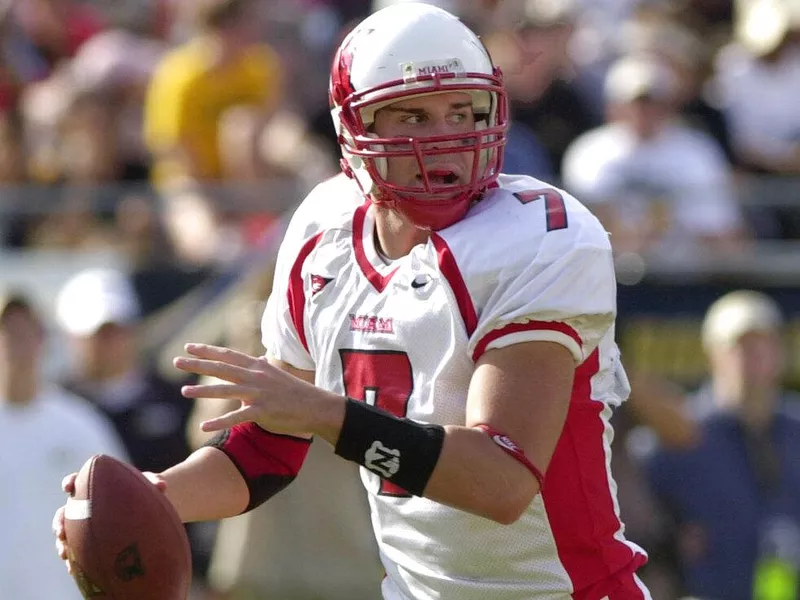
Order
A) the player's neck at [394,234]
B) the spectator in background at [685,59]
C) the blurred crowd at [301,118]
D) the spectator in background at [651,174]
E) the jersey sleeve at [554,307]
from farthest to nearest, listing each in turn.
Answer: the spectator in background at [685,59], the blurred crowd at [301,118], the spectator in background at [651,174], the player's neck at [394,234], the jersey sleeve at [554,307]

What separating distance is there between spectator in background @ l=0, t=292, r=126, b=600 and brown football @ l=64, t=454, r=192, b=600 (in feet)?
10.7

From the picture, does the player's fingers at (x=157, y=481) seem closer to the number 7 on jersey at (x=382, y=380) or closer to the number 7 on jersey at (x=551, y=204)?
the number 7 on jersey at (x=382, y=380)

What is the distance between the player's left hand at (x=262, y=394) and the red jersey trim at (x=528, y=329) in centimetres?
33

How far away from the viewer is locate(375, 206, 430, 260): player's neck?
359cm

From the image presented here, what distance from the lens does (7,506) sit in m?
6.55

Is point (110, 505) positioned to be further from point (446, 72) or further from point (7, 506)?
point (7, 506)

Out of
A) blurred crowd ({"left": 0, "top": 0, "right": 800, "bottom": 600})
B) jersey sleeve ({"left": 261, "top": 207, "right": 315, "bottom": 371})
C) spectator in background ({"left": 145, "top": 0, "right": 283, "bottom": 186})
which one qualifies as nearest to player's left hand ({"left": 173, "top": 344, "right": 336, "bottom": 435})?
jersey sleeve ({"left": 261, "top": 207, "right": 315, "bottom": 371})

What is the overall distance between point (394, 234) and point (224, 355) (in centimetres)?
63

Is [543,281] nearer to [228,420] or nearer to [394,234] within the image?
[394,234]

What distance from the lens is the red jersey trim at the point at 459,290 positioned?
3.33 metres

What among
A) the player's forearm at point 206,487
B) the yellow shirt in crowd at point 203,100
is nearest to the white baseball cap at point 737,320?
the yellow shirt in crowd at point 203,100

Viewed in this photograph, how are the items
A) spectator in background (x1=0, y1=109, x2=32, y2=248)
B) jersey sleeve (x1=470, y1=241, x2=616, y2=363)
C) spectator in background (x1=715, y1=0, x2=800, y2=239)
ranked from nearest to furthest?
jersey sleeve (x1=470, y1=241, x2=616, y2=363), spectator in background (x1=0, y1=109, x2=32, y2=248), spectator in background (x1=715, y1=0, x2=800, y2=239)

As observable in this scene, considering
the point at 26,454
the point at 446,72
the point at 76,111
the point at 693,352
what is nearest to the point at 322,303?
the point at 446,72

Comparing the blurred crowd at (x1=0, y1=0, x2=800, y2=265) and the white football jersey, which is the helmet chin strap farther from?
the blurred crowd at (x1=0, y1=0, x2=800, y2=265)
